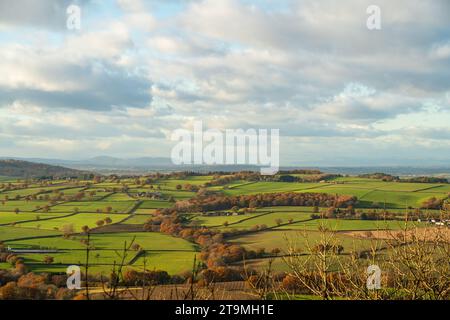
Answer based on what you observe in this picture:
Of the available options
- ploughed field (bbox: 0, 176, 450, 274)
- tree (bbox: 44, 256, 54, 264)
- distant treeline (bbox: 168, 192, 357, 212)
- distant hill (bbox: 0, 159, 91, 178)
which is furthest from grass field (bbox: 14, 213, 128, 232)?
distant hill (bbox: 0, 159, 91, 178)

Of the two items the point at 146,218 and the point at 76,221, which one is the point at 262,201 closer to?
the point at 146,218

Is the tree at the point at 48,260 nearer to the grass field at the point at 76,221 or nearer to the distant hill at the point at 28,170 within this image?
the grass field at the point at 76,221

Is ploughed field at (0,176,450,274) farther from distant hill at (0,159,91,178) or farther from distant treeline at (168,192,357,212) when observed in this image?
distant hill at (0,159,91,178)

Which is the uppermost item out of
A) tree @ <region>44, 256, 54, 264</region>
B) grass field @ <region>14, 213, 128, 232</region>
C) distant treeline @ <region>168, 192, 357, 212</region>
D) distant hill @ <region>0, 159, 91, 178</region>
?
distant hill @ <region>0, 159, 91, 178</region>

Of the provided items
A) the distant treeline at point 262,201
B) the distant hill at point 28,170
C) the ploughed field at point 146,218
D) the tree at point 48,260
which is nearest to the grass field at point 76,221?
the ploughed field at point 146,218
